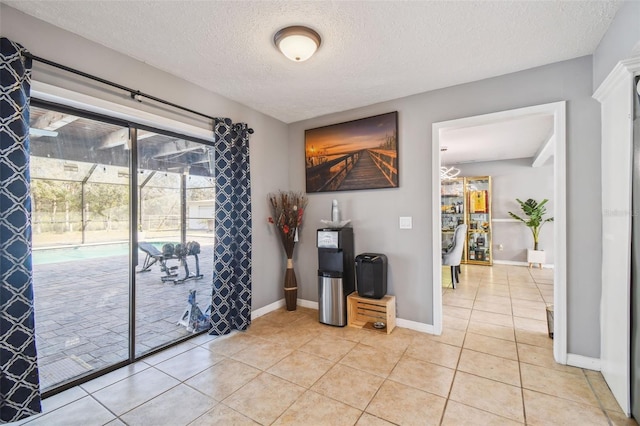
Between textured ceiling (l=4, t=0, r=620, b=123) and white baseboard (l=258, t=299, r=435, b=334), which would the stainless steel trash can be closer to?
white baseboard (l=258, t=299, r=435, b=334)

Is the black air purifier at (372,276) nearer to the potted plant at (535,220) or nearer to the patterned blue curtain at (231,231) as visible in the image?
the patterned blue curtain at (231,231)

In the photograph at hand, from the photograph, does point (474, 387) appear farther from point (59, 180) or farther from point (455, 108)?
point (59, 180)

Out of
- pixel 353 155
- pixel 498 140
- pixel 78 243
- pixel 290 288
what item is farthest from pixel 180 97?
pixel 498 140

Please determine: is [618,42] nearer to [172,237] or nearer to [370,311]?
[370,311]

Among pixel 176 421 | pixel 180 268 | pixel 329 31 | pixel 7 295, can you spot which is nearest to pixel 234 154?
pixel 180 268

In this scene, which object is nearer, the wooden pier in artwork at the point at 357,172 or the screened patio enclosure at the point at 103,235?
the screened patio enclosure at the point at 103,235

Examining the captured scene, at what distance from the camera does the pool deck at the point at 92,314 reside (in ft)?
6.68

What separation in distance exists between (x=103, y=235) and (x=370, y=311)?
2.63 metres

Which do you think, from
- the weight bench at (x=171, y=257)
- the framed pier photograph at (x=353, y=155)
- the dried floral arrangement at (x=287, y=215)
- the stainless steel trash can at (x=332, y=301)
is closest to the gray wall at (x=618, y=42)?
the framed pier photograph at (x=353, y=155)

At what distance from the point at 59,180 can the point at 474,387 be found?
3.40 m

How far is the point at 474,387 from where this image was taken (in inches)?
80.7

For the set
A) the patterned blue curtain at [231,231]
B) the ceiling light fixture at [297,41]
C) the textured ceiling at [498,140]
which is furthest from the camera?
the textured ceiling at [498,140]

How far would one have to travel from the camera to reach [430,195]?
2.97 m

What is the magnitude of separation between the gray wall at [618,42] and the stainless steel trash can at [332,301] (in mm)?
2783
